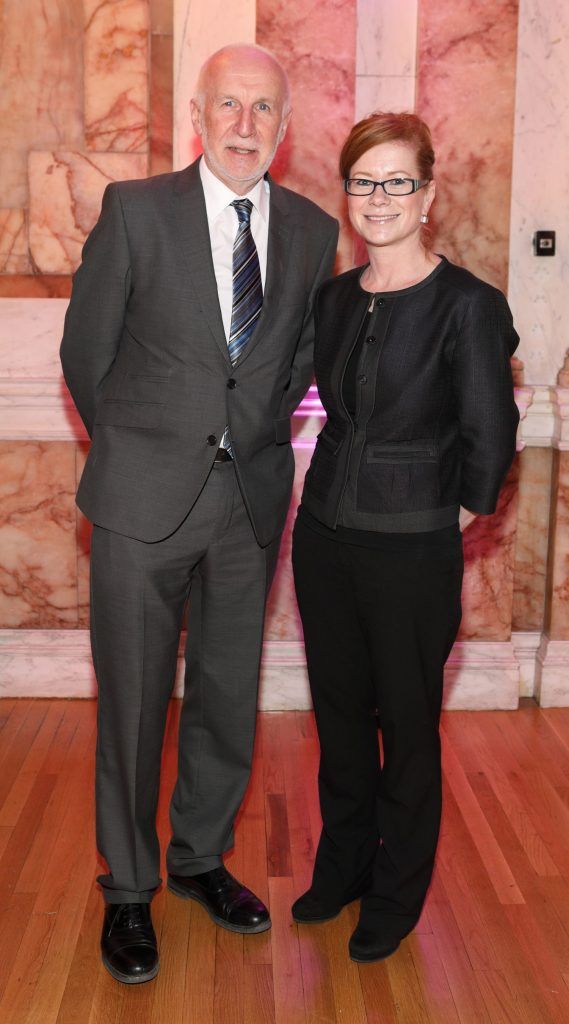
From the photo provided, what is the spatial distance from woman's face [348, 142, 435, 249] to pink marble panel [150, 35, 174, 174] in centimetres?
183

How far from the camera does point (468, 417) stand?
2408 mm

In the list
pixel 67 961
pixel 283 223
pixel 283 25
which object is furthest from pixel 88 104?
pixel 67 961

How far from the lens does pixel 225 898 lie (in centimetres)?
281

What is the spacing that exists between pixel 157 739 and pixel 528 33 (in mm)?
2797

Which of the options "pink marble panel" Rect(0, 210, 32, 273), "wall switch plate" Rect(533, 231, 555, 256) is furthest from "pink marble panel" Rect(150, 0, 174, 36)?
"wall switch plate" Rect(533, 231, 555, 256)

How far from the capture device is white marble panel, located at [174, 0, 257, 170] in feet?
13.0

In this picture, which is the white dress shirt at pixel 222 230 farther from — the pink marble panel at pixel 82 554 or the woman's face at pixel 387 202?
the pink marble panel at pixel 82 554

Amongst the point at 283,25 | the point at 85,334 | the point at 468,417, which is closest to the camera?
the point at 468,417

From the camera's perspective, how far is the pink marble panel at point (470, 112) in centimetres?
398

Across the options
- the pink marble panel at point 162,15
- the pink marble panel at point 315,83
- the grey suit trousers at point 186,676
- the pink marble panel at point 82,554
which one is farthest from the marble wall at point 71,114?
the grey suit trousers at point 186,676

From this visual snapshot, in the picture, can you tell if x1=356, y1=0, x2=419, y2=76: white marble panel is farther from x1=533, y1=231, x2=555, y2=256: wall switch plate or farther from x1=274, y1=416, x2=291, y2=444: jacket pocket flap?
x1=274, y1=416, x2=291, y2=444: jacket pocket flap

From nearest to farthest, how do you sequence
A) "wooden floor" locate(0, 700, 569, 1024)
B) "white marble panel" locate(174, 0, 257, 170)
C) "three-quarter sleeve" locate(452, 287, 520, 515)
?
1. "three-quarter sleeve" locate(452, 287, 520, 515)
2. "wooden floor" locate(0, 700, 569, 1024)
3. "white marble panel" locate(174, 0, 257, 170)

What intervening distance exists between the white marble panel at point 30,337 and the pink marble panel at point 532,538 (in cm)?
174

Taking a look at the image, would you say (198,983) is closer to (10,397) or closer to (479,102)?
(10,397)
